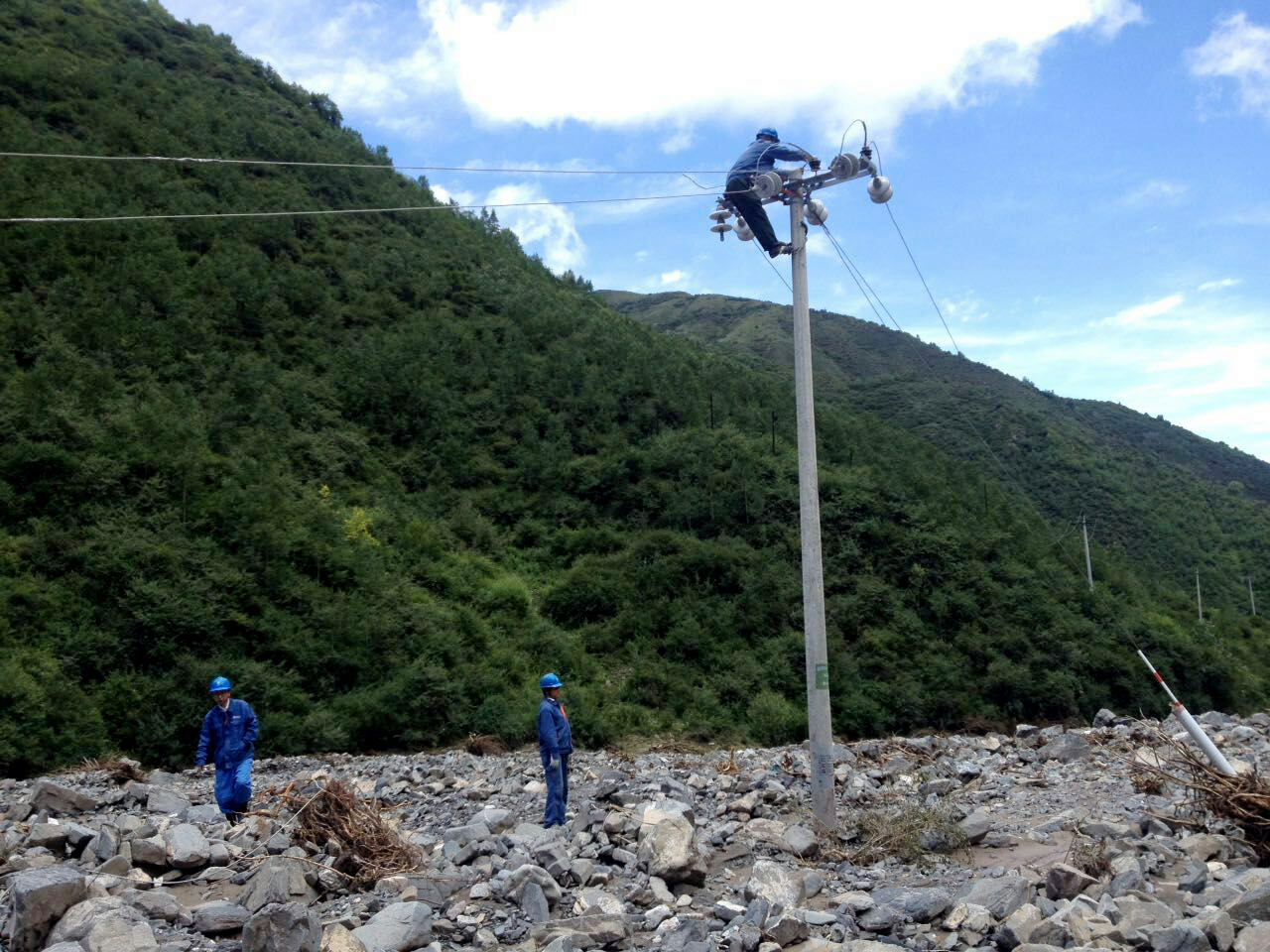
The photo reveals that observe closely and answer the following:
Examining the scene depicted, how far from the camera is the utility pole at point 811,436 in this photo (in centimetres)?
894

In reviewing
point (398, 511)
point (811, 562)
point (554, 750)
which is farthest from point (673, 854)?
point (398, 511)

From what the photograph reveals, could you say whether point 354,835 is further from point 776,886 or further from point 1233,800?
point 1233,800

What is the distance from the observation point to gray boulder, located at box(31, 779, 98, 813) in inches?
339

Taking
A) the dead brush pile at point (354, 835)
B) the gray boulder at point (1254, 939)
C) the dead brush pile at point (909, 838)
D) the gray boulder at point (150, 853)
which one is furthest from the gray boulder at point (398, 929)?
the gray boulder at point (1254, 939)

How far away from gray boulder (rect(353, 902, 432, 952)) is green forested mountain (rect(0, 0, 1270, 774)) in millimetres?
10480

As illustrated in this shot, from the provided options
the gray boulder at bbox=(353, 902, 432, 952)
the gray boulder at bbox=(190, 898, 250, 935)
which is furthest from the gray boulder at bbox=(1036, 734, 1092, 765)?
the gray boulder at bbox=(190, 898, 250, 935)

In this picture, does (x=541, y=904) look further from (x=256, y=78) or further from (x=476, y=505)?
(x=256, y=78)

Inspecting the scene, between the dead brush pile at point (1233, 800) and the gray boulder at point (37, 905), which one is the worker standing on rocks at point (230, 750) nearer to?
the gray boulder at point (37, 905)

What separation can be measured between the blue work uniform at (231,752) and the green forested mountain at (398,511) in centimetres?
678

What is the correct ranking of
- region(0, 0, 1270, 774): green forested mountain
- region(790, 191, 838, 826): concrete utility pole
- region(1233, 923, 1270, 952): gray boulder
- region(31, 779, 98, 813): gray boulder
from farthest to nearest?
region(0, 0, 1270, 774): green forested mountain
region(790, 191, 838, 826): concrete utility pole
region(31, 779, 98, 813): gray boulder
region(1233, 923, 1270, 952): gray boulder

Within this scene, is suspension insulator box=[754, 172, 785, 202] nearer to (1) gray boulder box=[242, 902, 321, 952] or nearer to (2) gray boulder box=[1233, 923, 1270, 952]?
(2) gray boulder box=[1233, 923, 1270, 952]

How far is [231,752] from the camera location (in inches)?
315

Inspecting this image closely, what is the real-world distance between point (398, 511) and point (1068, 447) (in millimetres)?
48436

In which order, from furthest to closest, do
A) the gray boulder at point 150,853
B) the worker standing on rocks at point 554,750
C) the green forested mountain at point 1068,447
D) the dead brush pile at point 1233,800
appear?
the green forested mountain at point 1068,447, the worker standing on rocks at point 554,750, the dead brush pile at point 1233,800, the gray boulder at point 150,853
